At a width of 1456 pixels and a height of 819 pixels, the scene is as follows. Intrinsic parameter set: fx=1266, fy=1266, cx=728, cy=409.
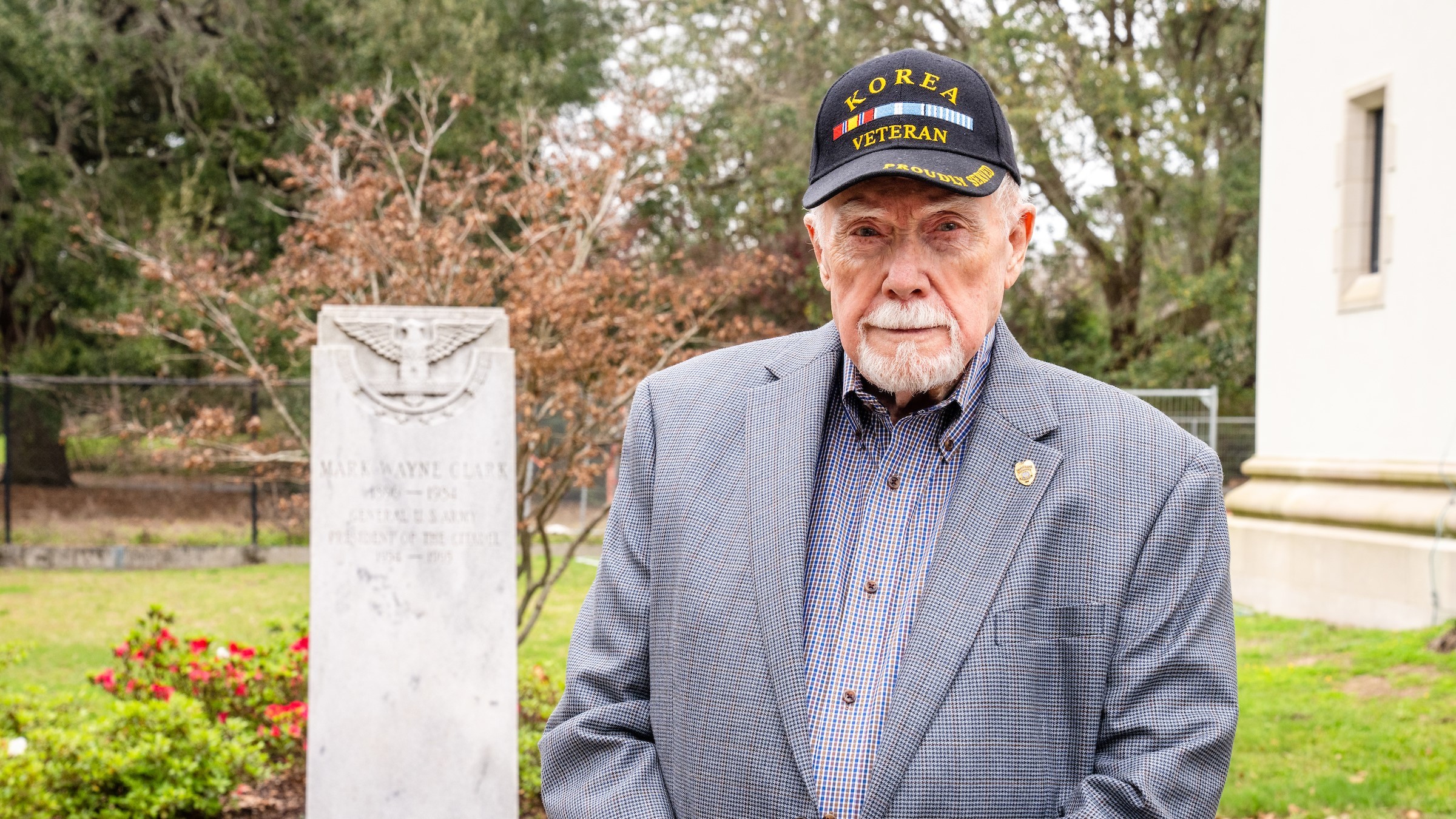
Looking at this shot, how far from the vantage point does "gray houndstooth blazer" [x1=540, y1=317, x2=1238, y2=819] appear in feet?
6.07

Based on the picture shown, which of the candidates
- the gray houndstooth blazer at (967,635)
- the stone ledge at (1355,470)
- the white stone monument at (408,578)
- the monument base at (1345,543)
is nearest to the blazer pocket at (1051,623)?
the gray houndstooth blazer at (967,635)

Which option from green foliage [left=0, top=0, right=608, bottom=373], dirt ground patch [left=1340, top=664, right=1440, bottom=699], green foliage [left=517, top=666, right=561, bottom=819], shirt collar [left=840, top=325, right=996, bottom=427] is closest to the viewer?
shirt collar [left=840, top=325, right=996, bottom=427]

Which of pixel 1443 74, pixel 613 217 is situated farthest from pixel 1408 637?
pixel 613 217

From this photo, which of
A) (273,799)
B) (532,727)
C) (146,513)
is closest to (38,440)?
(146,513)

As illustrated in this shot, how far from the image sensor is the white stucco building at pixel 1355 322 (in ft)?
31.2

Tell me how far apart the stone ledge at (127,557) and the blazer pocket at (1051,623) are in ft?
46.6

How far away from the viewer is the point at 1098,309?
2475cm

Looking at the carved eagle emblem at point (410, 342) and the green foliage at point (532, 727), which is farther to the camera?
the green foliage at point (532, 727)

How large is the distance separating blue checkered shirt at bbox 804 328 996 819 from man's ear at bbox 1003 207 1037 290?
119 mm

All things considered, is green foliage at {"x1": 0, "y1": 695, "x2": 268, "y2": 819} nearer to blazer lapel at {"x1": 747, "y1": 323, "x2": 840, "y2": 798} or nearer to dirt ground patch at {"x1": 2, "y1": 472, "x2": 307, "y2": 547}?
blazer lapel at {"x1": 747, "y1": 323, "x2": 840, "y2": 798}

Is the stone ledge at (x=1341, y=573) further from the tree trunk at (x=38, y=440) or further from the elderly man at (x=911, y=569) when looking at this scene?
the tree trunk at (x=38, y=440)

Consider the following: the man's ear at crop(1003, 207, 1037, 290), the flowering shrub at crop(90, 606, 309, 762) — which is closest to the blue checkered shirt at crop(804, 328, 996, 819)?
the man's ear at crop(1003, 207, 1037, 290)

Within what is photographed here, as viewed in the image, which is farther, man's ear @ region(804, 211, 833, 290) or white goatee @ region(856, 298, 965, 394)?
man's ear @ region(804, 211, 833, 290)

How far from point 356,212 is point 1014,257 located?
21.3ft
